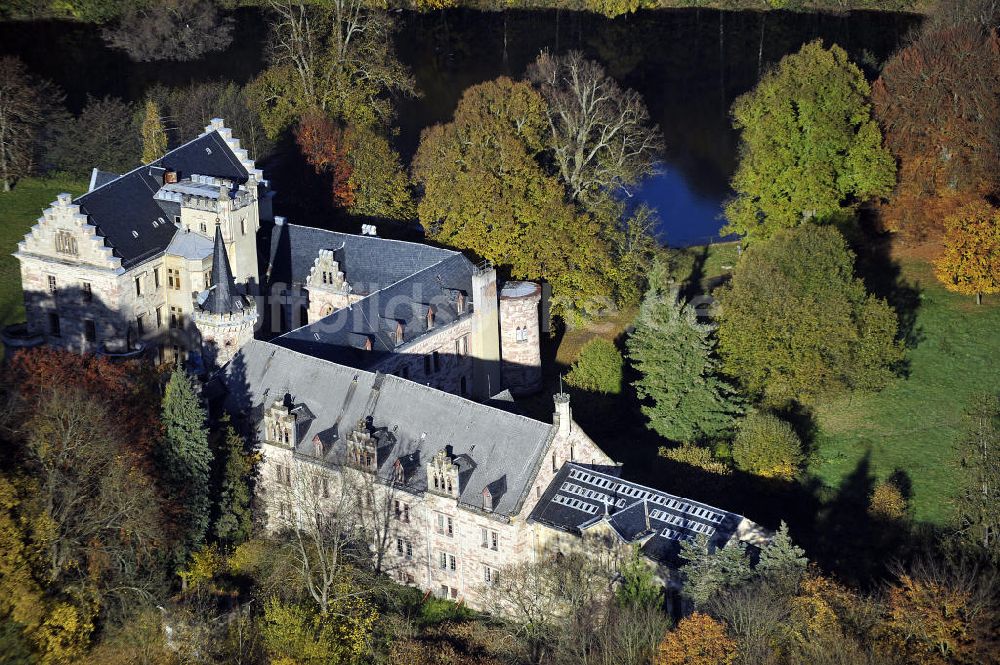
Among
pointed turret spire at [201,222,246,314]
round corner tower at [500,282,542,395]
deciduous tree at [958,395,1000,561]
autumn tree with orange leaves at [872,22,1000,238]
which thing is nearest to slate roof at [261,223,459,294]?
round corner tower at [500,282,542,395]

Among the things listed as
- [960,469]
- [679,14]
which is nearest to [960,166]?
[960,469]

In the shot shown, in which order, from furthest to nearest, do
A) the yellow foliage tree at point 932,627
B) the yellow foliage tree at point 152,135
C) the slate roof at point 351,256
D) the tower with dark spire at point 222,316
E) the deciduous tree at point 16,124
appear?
the deciduous tree at point 16,124, the yellow foliage tree at point 152,135, the slate roof at point 351,256, the tower with dark spire at point 222,316, the yellow foliage tree at point 932,627

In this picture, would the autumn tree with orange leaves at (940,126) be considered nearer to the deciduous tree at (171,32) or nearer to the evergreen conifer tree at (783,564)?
the evergreen conifer tree at (783,564)

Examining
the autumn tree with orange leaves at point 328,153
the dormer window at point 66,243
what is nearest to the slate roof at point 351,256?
the dormer window at point 66,243

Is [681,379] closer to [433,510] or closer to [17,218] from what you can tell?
[433,510]

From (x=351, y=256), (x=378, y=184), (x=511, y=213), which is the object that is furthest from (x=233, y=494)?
(x=378, y=184)
